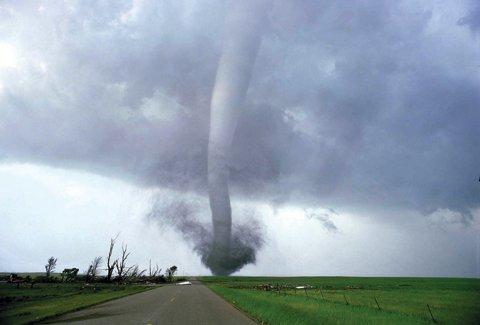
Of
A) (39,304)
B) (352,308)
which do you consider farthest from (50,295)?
(352,308)

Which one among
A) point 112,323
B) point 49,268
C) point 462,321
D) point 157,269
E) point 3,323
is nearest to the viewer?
point 112,323

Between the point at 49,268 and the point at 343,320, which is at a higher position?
the point at 49,268

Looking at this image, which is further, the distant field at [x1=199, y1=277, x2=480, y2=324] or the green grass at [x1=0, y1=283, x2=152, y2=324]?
the green grass at [x1=0, y1=283, x2=152, y2=324]

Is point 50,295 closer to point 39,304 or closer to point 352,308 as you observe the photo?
point 39,304

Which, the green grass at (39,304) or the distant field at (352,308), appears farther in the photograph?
the green grass at (39,304)

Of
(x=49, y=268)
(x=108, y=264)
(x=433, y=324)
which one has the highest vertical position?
(x=49, y=268)

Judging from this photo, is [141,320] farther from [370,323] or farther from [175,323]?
[370,323]

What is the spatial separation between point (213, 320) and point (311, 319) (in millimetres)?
4545

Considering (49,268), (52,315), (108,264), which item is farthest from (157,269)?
(52,315)

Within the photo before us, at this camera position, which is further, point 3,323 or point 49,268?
point 49,268

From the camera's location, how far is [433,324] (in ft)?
59.4

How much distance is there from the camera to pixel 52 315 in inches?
753

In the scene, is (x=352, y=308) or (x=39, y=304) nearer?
(x=352, y=308)

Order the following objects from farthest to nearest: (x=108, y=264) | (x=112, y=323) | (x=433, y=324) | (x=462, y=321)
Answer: (x=108, y=264), (x=462, y=321), (x=433, y=324), (x=112, y=323)
